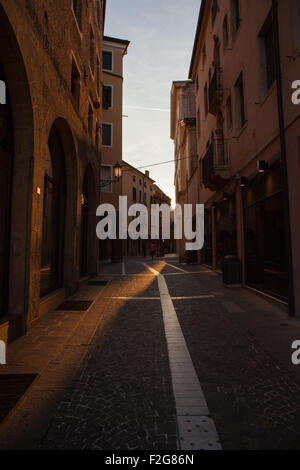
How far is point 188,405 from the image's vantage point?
2.74m

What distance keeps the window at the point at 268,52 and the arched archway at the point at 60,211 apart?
5877 millimetres

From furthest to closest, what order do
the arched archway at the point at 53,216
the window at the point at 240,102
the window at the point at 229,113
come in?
the window at the point at 229,113 < the window at the point at 240,102 < the arched archway at the point at 53,216

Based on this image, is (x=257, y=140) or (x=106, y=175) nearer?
(x=257, y=140)

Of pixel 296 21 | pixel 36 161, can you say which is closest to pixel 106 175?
pixel 36 161

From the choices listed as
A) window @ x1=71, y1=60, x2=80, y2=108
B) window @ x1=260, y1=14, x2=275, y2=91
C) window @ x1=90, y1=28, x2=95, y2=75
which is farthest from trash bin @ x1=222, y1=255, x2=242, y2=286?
window @ x1=90, y1=28, x2=95, y2=75

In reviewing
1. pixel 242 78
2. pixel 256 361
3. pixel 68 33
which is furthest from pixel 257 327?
pixel 68 33

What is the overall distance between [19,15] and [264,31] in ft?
21.7

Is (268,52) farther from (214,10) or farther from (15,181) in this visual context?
(214,10)

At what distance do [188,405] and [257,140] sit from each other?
25.3ft

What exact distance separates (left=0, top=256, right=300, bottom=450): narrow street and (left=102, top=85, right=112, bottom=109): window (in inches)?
835

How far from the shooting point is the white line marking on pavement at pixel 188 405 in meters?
2.20

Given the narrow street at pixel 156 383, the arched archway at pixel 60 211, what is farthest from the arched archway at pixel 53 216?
the narrow street at pixel 156 383

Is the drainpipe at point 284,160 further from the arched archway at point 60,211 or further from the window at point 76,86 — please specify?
the window at point 76,86

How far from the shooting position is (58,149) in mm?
8547
